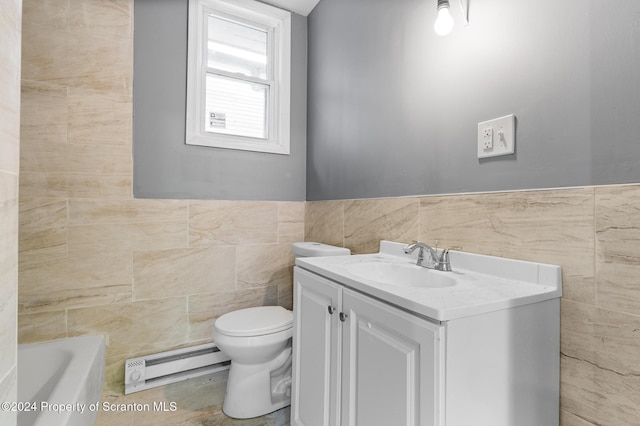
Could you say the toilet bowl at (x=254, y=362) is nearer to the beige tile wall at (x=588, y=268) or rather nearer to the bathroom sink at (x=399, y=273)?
the bathroom sink at (x=399, y=273)

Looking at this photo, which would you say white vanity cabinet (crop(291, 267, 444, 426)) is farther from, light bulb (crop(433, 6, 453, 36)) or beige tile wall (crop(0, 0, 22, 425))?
light bulb (crop(433, 6, 453, 36))

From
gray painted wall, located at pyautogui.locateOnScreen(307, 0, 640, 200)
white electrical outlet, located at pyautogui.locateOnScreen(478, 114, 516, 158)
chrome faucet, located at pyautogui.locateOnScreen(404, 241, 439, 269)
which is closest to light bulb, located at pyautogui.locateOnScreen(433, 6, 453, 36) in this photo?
gray painted wall, located at pyautogui.locateOnScreen(307, 0, 640, 200)

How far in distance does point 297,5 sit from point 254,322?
2242mm

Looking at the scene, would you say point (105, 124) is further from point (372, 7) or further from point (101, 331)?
point (372, 7)

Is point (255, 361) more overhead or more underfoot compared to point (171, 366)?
more overhead

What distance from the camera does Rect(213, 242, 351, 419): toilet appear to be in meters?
1.55

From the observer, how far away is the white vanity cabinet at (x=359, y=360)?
2.36 feet

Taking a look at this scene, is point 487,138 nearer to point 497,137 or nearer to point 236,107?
point 497,137

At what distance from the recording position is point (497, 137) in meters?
1.05

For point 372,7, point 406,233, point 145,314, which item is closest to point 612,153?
point 406,233

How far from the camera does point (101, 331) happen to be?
1770mm

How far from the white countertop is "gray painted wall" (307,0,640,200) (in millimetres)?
267

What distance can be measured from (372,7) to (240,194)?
1.41 m

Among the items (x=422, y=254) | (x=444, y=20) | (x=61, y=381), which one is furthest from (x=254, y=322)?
(x=444, y=20)
